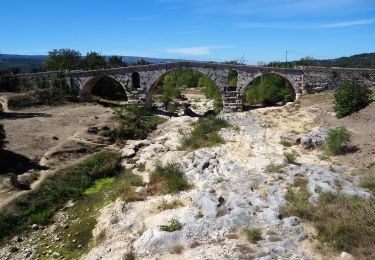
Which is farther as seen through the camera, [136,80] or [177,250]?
[136,80]

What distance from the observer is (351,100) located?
Result: 33875mm

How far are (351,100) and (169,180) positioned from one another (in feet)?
64.4

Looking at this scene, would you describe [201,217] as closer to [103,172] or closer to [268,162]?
[268,162]

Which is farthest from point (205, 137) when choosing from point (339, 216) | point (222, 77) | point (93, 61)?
point (93, 61)

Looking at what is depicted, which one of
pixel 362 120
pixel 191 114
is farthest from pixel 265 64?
pixel 362 120

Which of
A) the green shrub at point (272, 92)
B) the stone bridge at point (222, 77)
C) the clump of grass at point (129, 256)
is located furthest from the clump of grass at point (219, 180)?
the green shrub at point (272, 92)

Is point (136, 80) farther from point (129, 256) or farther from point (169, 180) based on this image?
point (129, 256)

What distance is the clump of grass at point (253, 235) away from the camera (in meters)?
14.9

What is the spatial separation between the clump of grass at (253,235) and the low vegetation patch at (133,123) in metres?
22.7

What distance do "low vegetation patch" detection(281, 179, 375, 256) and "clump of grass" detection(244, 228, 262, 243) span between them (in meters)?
1.92

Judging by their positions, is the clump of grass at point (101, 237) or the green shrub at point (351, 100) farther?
the green shrub at point (351, 100)

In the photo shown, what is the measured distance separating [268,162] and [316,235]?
33.8 feet

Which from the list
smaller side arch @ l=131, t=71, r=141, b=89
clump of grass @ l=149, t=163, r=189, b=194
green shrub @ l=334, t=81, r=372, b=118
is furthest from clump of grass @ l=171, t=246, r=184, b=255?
smaller side arch @ l=131, t=71, r=141, b=89

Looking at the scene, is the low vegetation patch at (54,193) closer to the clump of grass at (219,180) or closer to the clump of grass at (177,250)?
the clump of grass at (219,180)
